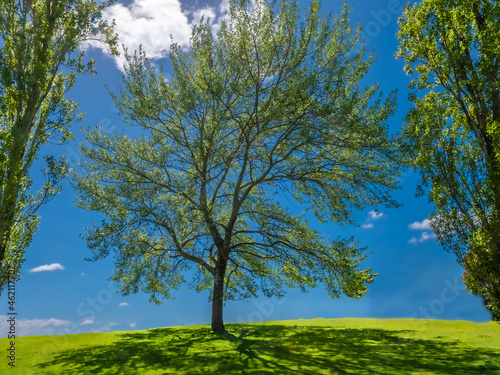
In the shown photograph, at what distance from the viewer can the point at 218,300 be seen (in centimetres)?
2069

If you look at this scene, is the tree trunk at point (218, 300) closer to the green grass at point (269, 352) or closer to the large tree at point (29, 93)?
the green grass at point (269, 352)

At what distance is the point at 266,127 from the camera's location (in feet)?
60.6

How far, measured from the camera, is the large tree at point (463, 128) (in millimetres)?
13243

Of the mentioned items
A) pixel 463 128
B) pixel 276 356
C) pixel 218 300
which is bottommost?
pixel 276 356

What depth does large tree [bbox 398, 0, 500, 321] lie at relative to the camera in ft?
43.4

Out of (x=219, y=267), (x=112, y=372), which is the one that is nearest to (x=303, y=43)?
(x=219, y=267)

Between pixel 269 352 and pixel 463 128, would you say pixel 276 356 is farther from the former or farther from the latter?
pixel 463 128

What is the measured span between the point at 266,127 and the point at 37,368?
14322 millimetres

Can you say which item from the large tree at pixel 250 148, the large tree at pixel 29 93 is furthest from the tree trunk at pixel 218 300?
the large tree at pixel 29 93

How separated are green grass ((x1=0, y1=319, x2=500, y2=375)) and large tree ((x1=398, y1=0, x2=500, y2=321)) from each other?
3.31m

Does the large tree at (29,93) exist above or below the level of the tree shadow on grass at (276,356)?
above

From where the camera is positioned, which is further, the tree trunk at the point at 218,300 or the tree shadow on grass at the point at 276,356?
the tree trunk at the point at 218,300

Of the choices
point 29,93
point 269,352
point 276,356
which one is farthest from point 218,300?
point 29,93

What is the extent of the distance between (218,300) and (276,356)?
6.51 metres
